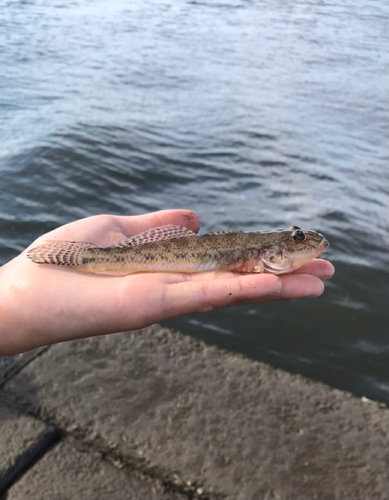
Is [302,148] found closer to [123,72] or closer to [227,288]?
[123,72]

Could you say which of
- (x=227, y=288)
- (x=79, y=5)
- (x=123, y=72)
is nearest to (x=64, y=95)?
(x=123, y=72)

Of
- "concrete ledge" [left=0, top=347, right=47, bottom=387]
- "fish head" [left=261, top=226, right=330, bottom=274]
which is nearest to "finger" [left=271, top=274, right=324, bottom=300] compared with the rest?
"fish head" [left=261, top=226, right=330, bottom=274]

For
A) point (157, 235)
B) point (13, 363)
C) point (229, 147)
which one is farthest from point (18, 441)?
point (229, 147)

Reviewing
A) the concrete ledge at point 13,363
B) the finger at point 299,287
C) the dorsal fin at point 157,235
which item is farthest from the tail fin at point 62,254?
the concrete ledge at point 13,363

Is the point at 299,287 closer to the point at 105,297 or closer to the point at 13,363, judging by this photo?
the point at 105,297

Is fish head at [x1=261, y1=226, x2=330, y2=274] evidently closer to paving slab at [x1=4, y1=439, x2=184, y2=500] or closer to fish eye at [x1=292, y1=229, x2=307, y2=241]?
fish eye at [x1=292, y1=229, x2=307, y2=241]

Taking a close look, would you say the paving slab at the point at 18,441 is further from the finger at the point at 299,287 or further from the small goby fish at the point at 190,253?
the finger at the point at 299,287
